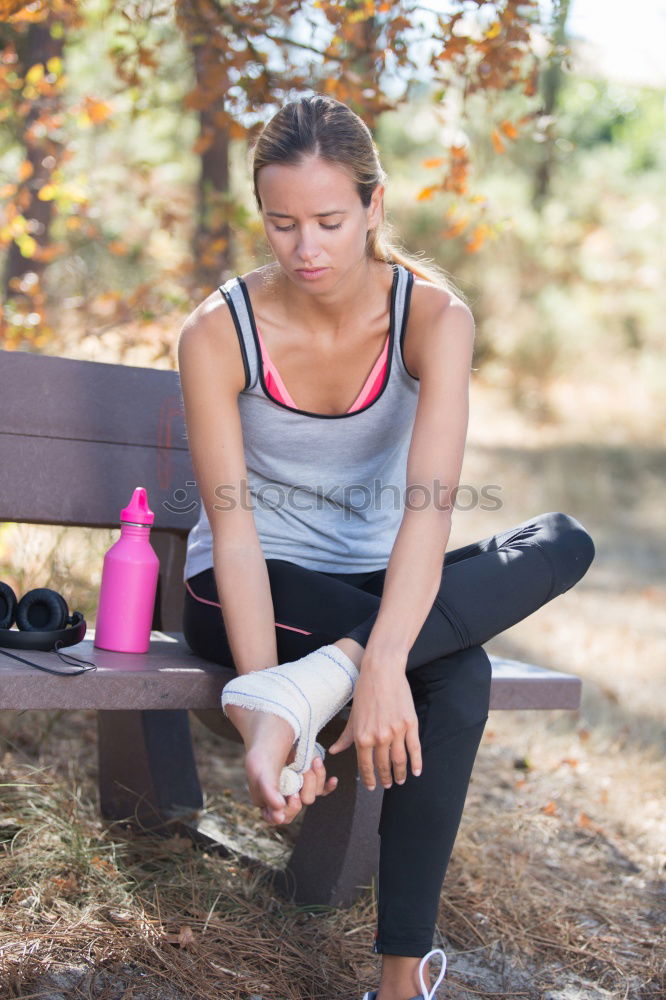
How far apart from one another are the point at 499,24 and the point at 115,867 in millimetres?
2363

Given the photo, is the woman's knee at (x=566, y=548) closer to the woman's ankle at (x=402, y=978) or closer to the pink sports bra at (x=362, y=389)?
the pink sports bra at (x=362, y=389)

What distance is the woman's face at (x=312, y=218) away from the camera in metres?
2.02

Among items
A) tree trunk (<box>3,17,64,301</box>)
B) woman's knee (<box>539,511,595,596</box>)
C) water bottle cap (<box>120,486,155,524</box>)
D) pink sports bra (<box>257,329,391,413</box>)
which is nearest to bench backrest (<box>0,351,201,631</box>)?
water bottle cap (<box>120,486,155,524</box>)

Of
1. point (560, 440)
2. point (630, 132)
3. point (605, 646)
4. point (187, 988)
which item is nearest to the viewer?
point (187, 988)

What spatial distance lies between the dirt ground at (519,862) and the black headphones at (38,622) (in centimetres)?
52

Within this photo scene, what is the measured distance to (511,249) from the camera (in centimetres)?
1315

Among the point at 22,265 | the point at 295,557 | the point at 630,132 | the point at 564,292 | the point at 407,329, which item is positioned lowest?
the point at 295,557

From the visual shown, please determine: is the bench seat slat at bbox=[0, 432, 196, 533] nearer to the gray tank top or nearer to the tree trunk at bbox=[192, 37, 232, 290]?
the gray tank top

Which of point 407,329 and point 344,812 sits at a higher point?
point 407,329

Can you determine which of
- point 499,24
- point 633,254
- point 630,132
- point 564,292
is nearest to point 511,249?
point 564,292

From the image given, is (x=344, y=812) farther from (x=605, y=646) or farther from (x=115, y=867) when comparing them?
(x=605, y=646)

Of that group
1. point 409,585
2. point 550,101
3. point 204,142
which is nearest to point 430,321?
point 409,585

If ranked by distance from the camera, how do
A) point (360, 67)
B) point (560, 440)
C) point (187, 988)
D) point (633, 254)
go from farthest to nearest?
point (633, 254), point (560, 440), point (360, 67), point (187, 988)

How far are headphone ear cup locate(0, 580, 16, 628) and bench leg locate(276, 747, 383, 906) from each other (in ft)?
2.38
